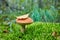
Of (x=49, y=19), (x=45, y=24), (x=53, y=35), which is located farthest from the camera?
(x=49, y=19)

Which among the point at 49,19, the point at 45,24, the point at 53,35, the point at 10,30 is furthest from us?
the point at 49,19

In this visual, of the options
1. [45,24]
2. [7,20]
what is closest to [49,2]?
[45,24]

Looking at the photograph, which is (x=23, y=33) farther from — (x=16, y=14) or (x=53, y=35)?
(x=16, y=14)

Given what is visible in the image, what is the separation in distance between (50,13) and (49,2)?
23 cm

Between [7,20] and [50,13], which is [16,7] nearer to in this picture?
[7,20]

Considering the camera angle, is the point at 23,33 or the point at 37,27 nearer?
the point at 23,33

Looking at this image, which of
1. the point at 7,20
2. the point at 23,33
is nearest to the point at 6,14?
the point at 7,20

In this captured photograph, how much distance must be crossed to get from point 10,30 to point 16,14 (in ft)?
2.02

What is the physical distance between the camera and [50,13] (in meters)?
3.97

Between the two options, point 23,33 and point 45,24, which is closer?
point 23,33

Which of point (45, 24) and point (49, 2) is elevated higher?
point (49, 2)

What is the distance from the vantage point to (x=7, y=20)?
3.97 metres

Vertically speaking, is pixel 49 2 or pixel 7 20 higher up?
pixel 49 2

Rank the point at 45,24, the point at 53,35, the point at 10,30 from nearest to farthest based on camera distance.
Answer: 1. the point at 53,35
2. the point at 10,30
3. the point at 45,24
